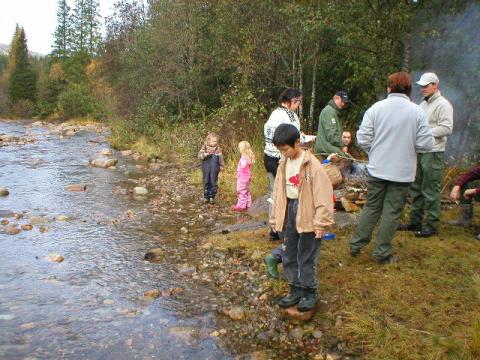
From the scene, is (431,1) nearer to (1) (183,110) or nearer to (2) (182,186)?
(2) (182,186)

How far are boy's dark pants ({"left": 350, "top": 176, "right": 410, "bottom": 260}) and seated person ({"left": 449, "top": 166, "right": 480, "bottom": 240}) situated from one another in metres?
1.40

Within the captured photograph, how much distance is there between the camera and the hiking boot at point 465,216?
593cm

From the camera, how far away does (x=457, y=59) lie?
26.6ft

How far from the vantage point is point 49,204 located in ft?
30.9

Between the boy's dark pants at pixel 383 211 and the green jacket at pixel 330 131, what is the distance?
1801 millimetres

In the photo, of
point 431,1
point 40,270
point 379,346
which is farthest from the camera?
point 431,1

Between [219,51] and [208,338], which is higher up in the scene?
[219,51]

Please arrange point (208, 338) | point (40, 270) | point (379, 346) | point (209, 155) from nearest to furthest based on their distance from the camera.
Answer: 1. point (379, 346)
2. point (208, 338)
3. point (40, 270)
4. point (209, 155)

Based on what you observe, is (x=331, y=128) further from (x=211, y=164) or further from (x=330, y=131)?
(x=211, y=164)

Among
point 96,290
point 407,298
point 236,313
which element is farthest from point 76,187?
point 407,298

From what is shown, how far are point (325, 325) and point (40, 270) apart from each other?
146 inches

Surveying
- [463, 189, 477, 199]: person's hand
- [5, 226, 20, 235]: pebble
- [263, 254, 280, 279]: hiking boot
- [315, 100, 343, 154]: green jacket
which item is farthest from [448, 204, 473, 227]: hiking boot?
[5, 226, 20, 235]: pebble

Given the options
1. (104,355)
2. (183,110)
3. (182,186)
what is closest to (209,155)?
(182,186)

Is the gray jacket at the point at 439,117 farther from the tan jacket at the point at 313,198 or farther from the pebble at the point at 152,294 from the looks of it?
the pebble at the point at 152,294
